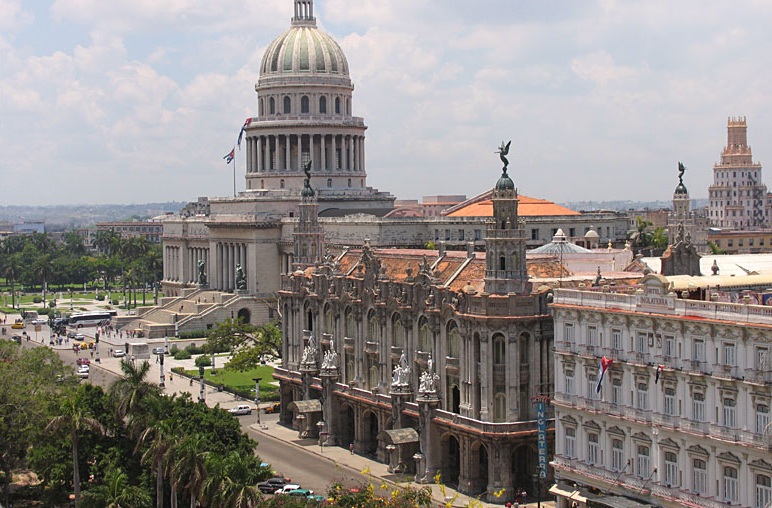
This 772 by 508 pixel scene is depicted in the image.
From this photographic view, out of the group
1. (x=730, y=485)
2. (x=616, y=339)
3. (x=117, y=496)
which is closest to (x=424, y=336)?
(x=616, y=339)

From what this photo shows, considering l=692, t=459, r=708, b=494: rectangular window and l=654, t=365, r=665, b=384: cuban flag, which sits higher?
l=654, t=365, r=665, b=384: cuban flag

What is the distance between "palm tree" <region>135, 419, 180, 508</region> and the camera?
75.4 metres

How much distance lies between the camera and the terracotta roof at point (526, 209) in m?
182

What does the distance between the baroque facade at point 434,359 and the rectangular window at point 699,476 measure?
1723 centimetres

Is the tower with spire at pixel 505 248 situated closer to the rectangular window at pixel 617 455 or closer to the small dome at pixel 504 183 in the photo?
the small dome at pixel 504 183

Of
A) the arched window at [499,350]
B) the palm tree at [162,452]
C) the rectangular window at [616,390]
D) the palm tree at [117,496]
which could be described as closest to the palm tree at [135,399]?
the palm tree at [162,452]

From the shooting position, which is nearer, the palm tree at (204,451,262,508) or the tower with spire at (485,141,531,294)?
the palm tree at (204,451,262,508)

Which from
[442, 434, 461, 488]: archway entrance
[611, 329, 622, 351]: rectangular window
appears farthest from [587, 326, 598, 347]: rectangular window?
[442, 434, 461, 488]: archway entrance

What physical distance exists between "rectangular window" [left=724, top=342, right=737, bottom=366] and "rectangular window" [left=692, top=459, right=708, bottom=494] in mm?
5898

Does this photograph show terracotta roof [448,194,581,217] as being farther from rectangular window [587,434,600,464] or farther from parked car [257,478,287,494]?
rectangular window [587,434,600,464]

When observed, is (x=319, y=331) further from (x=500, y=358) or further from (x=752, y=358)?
(x=752, y=358)

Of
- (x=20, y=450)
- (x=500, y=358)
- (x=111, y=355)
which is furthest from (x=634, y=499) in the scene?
(x=111, y=355)

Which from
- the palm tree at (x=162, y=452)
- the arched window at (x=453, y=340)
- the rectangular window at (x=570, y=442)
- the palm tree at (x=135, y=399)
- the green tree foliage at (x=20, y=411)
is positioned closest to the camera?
the palm tree at (x=162, y=452)

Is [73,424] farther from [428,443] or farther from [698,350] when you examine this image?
[698,350]
